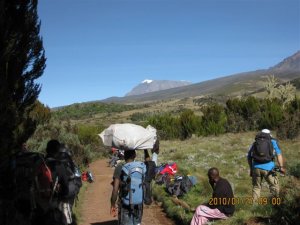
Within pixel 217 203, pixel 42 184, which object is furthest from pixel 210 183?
pixel 42 184

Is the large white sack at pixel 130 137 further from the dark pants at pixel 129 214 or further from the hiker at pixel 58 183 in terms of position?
the hiker at pixel 58 183

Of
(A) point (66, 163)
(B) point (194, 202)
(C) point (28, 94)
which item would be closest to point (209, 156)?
(B) point (194, 202)

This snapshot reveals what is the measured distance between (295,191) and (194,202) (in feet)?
12.3

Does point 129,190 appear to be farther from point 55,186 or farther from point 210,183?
point 210,183

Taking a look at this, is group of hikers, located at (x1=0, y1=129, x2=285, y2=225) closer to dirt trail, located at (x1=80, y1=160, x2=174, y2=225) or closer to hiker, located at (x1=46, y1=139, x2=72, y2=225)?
hiker, located at (x1=46, y1=139, x2=72, y2=225)

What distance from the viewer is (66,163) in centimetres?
669

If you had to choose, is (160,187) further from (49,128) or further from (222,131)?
(222,131)

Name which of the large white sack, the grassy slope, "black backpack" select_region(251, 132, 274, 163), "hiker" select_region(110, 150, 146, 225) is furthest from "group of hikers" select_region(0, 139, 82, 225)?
"black backpack" select_region(251, 132, 274, 163)

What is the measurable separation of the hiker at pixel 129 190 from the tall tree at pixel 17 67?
3.95 meters

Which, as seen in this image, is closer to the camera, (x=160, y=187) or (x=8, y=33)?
(x=8, y=33)

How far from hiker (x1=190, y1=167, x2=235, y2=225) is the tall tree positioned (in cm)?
456

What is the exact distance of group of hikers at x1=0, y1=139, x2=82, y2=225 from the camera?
6.09 metres

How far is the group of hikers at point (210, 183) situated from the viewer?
6.55 meters
